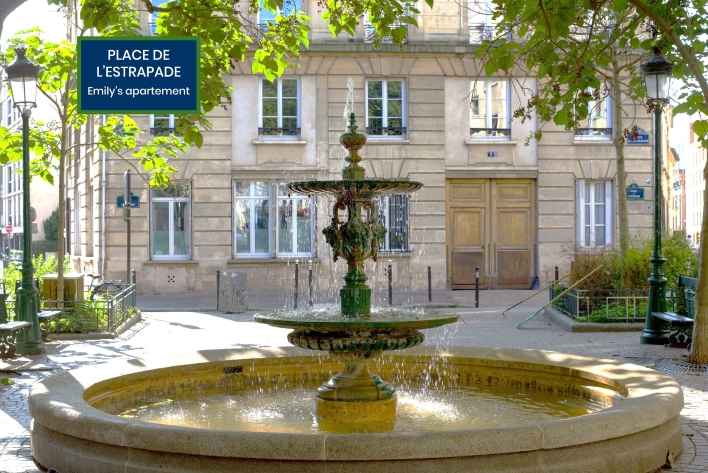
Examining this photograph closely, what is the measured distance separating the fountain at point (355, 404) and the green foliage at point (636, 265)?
28.4ft

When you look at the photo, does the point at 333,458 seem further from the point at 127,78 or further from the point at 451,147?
the point at 451,147

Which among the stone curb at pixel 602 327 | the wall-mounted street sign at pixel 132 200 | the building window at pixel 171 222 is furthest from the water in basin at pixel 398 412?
the building window at pixel 171 222

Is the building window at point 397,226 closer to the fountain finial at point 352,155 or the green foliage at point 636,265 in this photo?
the green foliage at point 636,265

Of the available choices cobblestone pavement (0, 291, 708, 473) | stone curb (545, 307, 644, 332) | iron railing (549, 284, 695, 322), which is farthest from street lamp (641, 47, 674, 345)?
stone curb (545, 307, 644, 332)

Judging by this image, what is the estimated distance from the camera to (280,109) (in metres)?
27.0

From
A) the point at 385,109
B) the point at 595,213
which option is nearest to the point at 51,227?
the point at 385,109

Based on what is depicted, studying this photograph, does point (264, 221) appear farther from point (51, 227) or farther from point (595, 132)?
point (51, 227)

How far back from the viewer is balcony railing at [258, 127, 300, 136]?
1059 inches

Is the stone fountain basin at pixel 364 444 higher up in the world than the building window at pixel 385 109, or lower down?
lower down

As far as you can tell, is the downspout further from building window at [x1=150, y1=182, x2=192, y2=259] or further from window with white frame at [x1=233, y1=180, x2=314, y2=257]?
window with white frame at [x1=233, y1=180, x2=314, y2=257]

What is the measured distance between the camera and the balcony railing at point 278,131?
26.9 metres

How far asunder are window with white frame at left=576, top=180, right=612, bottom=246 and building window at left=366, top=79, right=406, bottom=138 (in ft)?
18.1

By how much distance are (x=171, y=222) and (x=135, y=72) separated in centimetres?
1638

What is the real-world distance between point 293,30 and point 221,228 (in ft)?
48.3
